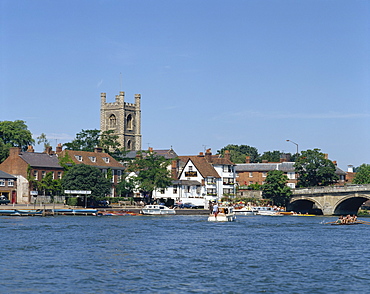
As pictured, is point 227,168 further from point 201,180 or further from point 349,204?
point 349,204

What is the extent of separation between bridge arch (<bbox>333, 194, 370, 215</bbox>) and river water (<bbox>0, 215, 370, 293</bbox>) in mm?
41217

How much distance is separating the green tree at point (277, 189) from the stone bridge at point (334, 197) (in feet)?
4.67

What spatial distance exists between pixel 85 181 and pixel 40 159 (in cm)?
1380

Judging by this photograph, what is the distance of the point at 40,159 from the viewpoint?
129m

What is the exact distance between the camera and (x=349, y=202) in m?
131

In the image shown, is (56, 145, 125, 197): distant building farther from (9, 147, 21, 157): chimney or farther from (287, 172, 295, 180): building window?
(287, 172, 295, 180): building window

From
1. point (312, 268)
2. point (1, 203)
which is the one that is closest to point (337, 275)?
point (312, 268)

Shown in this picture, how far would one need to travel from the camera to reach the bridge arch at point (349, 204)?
407 feet

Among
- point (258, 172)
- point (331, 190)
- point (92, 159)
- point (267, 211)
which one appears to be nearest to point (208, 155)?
point (258, 172)

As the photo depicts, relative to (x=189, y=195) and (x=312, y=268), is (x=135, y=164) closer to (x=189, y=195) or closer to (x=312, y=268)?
(x=189, y=195)

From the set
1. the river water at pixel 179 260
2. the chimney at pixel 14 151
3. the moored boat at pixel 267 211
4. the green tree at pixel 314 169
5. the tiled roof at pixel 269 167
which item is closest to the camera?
the river water at pixel 179 260

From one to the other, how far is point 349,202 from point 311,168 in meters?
14.1

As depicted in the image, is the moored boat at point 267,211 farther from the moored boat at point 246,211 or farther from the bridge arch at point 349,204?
the bridge arch at point 349,204

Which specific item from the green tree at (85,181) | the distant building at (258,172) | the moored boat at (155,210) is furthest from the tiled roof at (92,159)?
the distant building at (258,172)
